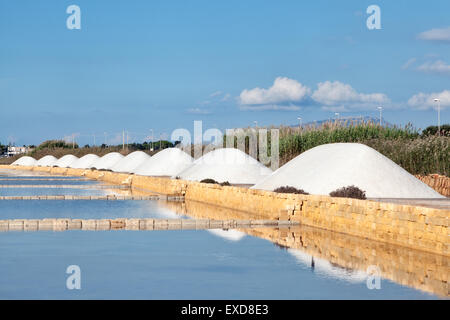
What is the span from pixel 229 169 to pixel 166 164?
953cm

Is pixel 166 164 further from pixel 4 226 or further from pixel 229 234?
pixel 229 234

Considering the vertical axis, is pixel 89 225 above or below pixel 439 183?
below

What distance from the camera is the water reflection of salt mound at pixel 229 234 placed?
1181 centimetres

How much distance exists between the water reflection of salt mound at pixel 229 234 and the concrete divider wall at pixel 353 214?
58.5 inches

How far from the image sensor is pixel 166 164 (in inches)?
1331

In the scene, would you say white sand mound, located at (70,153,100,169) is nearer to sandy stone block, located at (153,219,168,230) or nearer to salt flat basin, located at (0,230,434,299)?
sandy stone block, located at (153,219,168,230)

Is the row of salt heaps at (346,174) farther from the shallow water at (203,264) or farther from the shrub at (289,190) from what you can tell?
the shallow water at (203,264)

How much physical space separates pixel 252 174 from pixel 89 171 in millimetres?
21270

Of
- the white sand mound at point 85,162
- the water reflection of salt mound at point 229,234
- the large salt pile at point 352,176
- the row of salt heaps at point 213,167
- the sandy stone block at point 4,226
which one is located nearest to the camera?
the water reflection of salt mound at point 229,234

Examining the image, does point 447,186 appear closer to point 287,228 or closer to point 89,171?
point 287,228

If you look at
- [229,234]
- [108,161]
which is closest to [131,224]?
[229,234]

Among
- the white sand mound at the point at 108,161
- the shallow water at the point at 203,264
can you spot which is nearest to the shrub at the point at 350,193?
the shallow water at the point at 203,264
